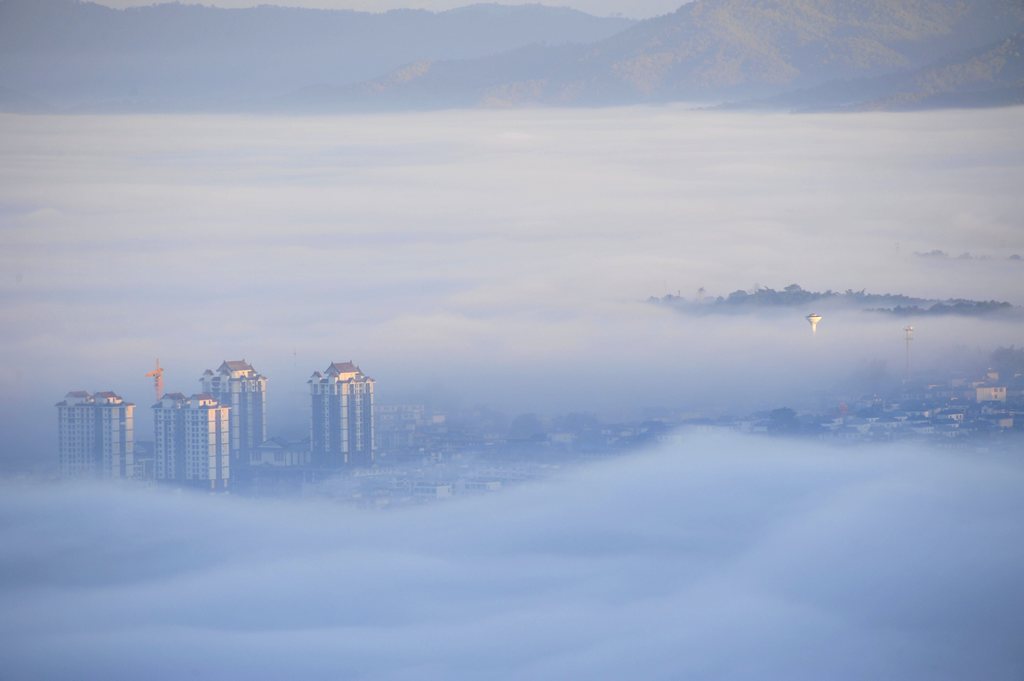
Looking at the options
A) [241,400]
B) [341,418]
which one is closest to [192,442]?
[241,400]

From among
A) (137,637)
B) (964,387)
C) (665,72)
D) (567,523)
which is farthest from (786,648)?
(665,72)

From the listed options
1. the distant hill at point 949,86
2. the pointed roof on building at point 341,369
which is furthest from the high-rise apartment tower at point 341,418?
the distant hill at point 949,86

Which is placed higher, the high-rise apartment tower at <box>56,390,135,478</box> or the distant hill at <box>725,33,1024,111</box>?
the distant hill at <box>725,33,1024,111</box>

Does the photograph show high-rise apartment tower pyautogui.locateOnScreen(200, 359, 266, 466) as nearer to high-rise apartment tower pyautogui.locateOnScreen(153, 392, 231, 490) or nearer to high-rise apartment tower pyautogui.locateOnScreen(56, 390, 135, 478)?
high-rise apartment tower pyautogui.locateOnScreen(153, 392, 231, 490)

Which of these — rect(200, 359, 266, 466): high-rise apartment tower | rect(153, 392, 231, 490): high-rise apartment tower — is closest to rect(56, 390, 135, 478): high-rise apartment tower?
rect(153, 392, 231, 490): high-rise apartment tower

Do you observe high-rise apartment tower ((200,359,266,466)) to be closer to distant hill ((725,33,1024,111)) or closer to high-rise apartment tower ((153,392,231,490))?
high-rise apartment tower ((153,392,231,490))

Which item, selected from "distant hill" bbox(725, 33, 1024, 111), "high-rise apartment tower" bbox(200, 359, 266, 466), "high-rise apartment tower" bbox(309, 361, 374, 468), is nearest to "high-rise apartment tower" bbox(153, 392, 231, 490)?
"high-rise apartment tower" bbox(200, 359, 266, 466)

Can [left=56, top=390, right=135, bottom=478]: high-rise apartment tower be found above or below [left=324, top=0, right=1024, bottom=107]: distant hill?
below

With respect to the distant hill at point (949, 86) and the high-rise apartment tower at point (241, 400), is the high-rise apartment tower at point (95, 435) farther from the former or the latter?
the distant hill at point (949, 86)
